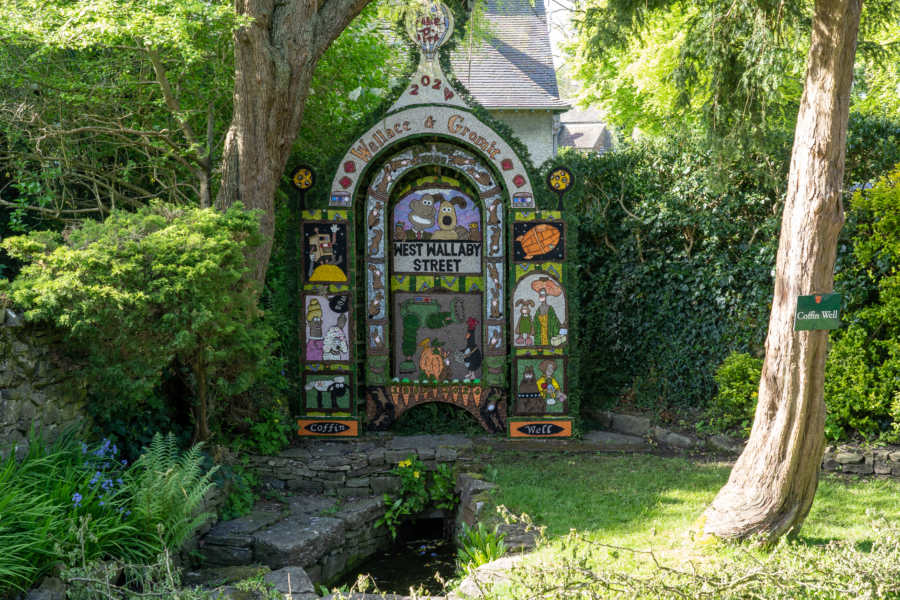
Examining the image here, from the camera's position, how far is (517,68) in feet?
60.9

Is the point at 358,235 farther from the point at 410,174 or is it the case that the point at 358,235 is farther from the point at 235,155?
the point at 235,155

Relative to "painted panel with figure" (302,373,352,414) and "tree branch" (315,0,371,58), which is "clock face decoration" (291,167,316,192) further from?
"painted panel with figure" (302,373,352,414)

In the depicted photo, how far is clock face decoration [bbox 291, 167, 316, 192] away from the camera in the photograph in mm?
7855

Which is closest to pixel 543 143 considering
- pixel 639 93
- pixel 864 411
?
pixel 639 93

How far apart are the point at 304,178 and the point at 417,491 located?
3.57m

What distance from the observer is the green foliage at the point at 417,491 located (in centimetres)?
694

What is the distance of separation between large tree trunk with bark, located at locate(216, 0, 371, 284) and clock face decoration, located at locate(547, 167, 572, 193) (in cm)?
262

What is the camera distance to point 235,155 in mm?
6824

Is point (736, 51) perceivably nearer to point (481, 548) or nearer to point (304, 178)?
point (304, 178)

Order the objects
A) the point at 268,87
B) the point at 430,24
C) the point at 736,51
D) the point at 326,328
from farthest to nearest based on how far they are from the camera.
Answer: the point at 326,328 < the point at 430,24 < the point at 736,51 < the point at 268,87

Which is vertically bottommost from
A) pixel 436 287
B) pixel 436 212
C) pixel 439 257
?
pixel 436 287

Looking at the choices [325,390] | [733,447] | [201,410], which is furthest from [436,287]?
[733,447]

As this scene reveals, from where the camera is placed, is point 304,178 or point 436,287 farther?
point 436,287

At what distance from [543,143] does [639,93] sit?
485 cm
